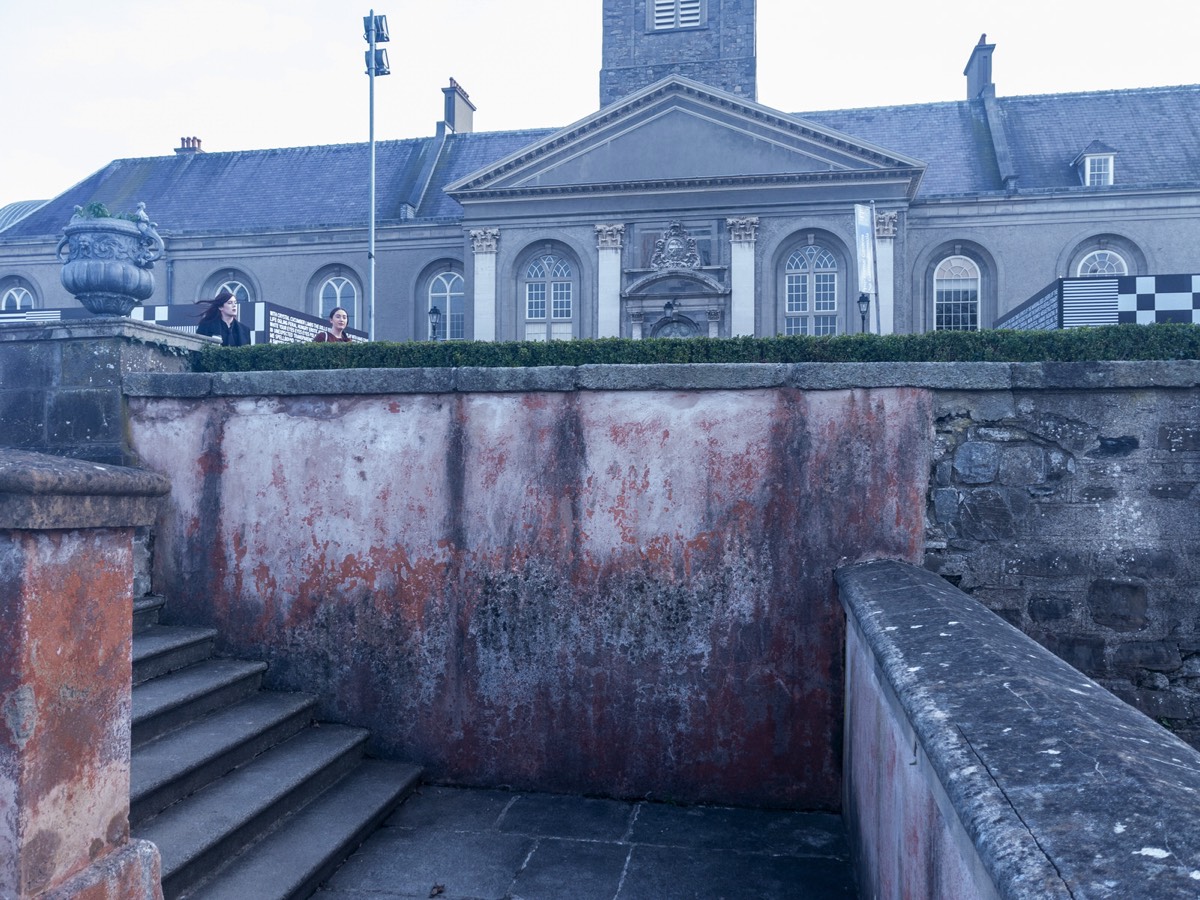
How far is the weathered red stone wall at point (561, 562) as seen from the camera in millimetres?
5160

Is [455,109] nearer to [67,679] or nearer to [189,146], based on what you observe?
[189,146]

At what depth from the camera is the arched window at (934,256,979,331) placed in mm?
25266

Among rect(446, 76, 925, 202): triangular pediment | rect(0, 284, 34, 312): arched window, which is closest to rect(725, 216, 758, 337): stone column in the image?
rect(446, 76, 925, 202): triangular pediment

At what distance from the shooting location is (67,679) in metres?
2.49

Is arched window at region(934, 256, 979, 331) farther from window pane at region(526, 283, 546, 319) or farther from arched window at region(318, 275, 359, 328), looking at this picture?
arched window at region(318, 275, 359, 328)

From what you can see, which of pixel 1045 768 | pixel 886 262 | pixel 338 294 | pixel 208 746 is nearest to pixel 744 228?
pixel 886 262

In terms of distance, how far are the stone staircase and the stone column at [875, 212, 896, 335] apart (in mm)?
20812

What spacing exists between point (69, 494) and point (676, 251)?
74.5ft

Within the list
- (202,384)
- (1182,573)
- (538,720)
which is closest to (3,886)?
(538,720)

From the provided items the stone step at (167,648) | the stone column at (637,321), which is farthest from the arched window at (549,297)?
the stone step at (167,648)

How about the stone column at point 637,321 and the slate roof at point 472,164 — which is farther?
the slate roof at point 472,164

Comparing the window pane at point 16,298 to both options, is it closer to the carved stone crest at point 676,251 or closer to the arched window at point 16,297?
the arched window at point 16,297

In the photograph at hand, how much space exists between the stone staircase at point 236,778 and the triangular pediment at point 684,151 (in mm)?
20804

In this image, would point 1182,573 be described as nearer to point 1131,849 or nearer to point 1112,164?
point 1131,849
